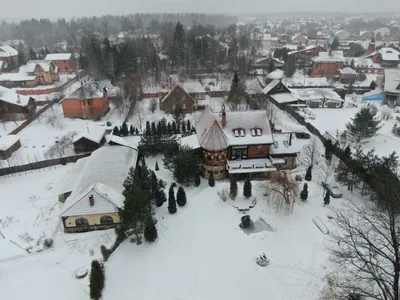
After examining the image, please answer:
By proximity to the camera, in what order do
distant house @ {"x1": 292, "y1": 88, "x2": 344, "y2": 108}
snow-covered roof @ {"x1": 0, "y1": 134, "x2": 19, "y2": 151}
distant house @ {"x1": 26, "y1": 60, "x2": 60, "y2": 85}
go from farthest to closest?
distant house @ {"x1": 26, "y1": 60, "x2": 60, "y2": 85} < distant house @ {"x1": 292, "y1": 88, "x2": 344, "y2": 108} < snow-covered roof @ {"x1": 0, "y1": 134, "x2": 19, "y2": 151}

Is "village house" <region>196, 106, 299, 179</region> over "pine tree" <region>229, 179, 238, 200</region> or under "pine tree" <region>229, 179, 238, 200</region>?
over

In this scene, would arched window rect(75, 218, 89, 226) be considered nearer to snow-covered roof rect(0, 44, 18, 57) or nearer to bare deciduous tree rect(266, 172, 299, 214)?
bare deciduous tree rect(266, 172, 299, 214)

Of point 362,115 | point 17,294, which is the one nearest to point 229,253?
point 17,294

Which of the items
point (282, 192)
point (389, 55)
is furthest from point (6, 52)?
point (389, 55)

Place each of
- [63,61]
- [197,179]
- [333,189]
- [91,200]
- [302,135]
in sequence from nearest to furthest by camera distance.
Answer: [91,200] → [333,189] → [197,179] → [302,135] → [63,61]

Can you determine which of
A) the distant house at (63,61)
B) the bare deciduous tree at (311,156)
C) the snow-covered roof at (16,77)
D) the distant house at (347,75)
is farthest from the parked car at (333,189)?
the distant house at (63,61)

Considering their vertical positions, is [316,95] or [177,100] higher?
[177,100]

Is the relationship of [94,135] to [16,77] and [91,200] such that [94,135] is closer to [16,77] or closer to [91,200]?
[91,200]

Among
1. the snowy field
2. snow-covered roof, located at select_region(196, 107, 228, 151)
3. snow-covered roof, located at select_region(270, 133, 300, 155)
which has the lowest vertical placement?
the snowy field

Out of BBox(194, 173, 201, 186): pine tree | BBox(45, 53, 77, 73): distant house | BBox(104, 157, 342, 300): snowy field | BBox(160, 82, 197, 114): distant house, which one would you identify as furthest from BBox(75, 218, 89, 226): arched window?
BBox(45, 53, 77, 73): distant house
